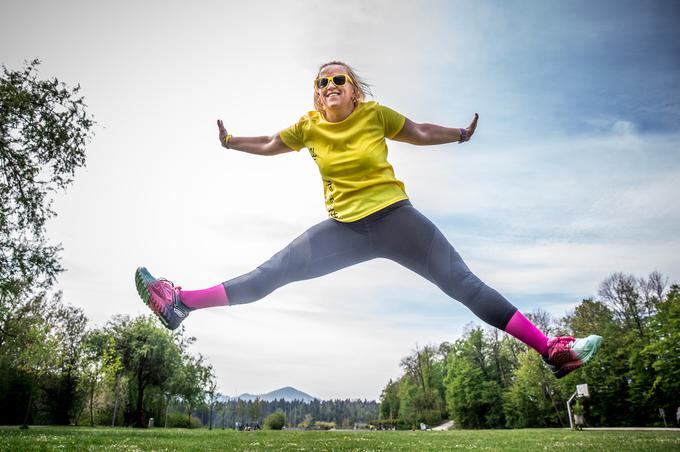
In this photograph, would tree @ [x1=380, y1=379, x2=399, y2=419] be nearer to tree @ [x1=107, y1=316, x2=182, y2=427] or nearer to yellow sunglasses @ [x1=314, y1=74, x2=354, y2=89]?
tree @ [x1=107, y1=316, x2=182, y2=427]

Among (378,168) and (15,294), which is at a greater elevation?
(15,294)

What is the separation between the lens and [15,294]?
53.6ft

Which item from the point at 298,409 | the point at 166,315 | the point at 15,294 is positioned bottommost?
the point at 298,409

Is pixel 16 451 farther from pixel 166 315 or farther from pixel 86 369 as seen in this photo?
pixel 86 369

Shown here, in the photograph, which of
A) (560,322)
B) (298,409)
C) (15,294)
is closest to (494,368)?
(560,322)

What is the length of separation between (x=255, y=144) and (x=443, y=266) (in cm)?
202

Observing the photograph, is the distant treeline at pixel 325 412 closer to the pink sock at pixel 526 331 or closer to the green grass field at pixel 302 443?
the green grass field at pixel 302 443

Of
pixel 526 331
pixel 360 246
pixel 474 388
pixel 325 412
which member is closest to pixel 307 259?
pixel 360 246

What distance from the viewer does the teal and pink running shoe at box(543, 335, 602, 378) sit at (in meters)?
2.93

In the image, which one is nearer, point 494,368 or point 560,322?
point 560,322

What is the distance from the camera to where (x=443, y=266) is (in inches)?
121

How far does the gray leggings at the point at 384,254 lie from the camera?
119 inches

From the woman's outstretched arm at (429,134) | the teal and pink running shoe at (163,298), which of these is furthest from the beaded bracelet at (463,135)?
the teal and pink running shoe at (163,298)

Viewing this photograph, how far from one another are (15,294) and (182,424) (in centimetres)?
4957
